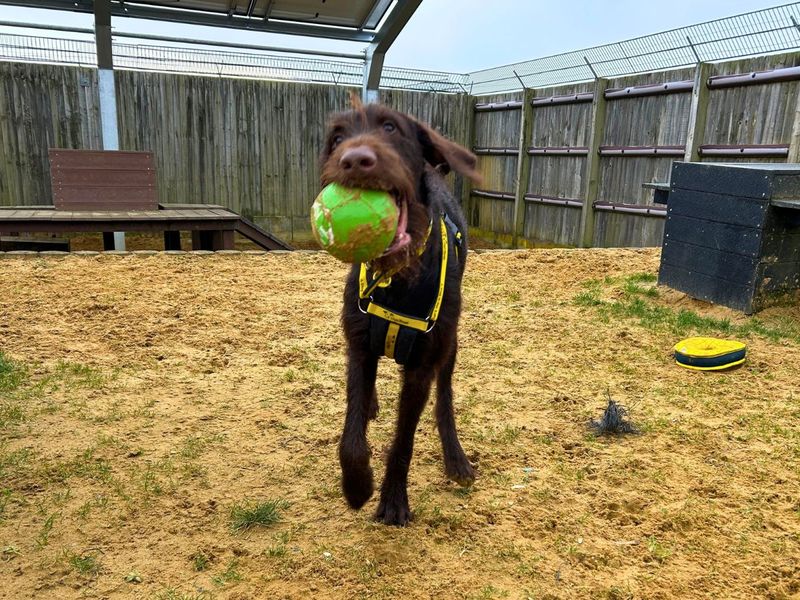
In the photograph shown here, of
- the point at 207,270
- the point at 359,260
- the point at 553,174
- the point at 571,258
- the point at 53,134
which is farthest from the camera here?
the point at 553,174

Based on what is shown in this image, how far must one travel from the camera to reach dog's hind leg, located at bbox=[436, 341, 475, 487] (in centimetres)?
268

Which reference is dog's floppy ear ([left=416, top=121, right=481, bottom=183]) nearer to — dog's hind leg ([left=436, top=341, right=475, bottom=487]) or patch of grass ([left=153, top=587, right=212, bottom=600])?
dog's hind leg ([left=436, top=341, right=475, bottom=487])

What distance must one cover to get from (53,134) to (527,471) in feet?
37.3

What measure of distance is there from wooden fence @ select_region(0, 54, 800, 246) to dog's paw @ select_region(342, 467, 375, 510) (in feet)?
25.6

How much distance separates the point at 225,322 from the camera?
5.15m

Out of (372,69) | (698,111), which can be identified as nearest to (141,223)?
(372,69)

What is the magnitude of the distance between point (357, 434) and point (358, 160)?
3.40 ft

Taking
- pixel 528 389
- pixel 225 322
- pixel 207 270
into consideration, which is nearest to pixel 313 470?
pixel 528 389

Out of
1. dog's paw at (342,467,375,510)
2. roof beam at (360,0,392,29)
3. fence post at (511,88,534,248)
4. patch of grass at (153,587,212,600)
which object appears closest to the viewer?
patch of grass at (153,587,212,600)

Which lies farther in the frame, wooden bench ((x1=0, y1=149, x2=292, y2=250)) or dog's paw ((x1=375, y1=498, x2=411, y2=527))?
wooden bench ((x1=0, y1=149, x2=292, y2=250))

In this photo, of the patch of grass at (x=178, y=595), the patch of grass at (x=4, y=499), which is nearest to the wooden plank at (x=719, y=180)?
the patch of grass at (x=178, y=595)

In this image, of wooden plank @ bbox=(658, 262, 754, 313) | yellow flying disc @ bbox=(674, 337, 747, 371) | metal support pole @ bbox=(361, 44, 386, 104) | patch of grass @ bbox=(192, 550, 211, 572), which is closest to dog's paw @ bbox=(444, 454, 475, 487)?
patch of grass @ bbox=(192, 550, 211, 572)

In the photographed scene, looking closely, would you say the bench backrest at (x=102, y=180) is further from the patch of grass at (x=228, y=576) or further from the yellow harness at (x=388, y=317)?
the patch of grass at (x=228, y=576)

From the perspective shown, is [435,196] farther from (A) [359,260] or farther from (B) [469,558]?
(B) [469,558]
